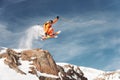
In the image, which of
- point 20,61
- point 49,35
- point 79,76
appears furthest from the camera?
point 79,76

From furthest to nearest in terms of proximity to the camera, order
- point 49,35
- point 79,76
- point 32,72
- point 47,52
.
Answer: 1. point 79,76
2. point 47,52
3. point 32,72
4. point 49,35

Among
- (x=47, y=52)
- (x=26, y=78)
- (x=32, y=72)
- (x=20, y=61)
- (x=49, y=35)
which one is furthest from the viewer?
(x=47, y=52)

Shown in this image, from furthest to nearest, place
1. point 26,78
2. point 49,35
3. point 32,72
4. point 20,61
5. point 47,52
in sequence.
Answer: point 47,52, point 20,61, point 32,72, point 26,78, point 49,35

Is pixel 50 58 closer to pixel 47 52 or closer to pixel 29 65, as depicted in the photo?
pixel 47 52

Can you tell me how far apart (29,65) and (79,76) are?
154 feet

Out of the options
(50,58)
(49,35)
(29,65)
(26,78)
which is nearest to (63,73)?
(50,58)

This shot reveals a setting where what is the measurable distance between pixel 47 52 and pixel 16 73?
30.2 meters

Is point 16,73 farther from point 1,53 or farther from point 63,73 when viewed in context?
point 63,73

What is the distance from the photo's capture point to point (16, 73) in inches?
4980

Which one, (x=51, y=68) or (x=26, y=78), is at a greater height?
(x=51, y=68)

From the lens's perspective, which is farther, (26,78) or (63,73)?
(63,73)

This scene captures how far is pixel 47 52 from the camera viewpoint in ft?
504

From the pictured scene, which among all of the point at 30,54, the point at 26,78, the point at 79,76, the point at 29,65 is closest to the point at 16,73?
the point at 26,78

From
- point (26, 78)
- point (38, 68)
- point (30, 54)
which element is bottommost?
point (26, 78)
